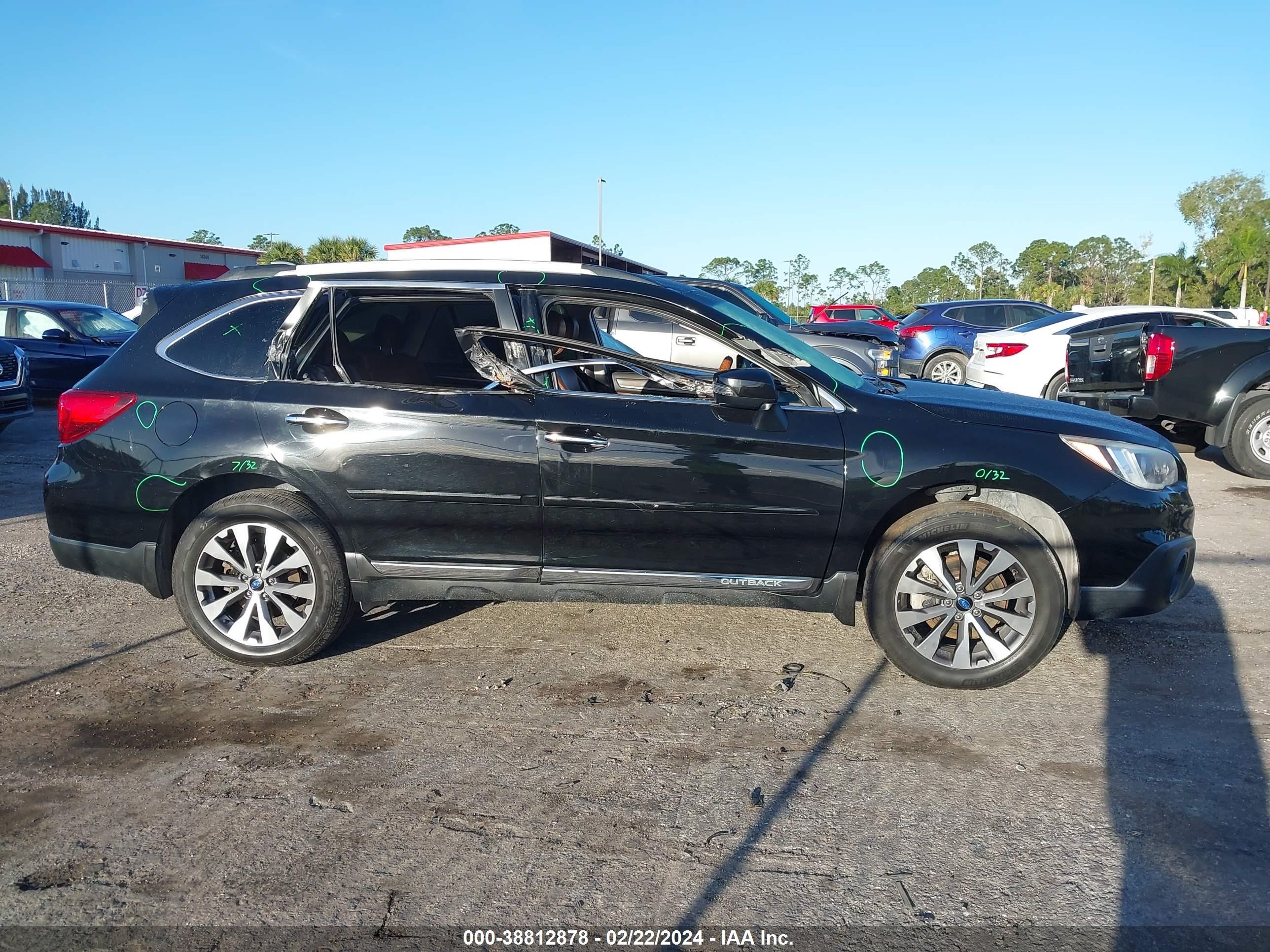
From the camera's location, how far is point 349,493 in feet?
14.0

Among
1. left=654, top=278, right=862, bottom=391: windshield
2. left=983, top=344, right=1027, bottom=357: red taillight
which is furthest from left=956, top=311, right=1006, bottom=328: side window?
left=654, top=278, right=862, bottom=391: windshield

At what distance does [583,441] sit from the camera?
13.6 ft

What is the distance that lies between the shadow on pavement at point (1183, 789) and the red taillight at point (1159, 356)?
Result: 4.92 meters

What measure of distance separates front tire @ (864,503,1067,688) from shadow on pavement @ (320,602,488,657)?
2291 mm

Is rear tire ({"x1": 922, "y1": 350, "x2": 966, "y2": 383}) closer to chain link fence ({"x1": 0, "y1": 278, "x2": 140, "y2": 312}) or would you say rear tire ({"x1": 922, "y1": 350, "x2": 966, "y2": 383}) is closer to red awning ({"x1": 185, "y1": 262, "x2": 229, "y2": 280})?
chain link fence ({"x1": 0, "y1": 278, "x2": 140, "y2": 312})

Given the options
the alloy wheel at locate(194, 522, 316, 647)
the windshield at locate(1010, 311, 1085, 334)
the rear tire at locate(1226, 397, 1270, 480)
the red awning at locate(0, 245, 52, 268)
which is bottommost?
the alloy wheel at locate(194, 522, 316, 647)

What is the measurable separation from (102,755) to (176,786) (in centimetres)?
45

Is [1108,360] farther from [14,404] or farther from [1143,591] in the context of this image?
[14,404]

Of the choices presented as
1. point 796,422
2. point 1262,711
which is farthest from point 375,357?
point 1262,711

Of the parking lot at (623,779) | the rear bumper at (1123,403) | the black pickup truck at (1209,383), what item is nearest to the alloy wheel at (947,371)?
the rear bumper at (1123,403)

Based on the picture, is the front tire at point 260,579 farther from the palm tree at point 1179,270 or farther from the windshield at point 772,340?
the palm tree at point 1179,270

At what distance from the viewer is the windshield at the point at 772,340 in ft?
14.2

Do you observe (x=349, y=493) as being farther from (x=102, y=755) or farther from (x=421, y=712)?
(x=102, y=755)

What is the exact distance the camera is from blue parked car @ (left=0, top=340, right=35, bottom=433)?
10.2 m
